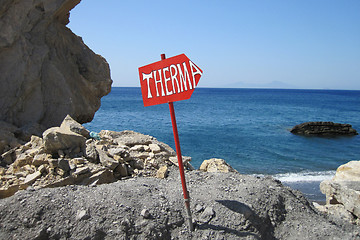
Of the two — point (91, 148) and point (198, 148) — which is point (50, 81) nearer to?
point (91, 148)

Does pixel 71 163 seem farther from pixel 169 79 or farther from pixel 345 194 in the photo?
pixel 345 194

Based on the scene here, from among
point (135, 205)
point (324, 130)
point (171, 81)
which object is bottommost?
point (324, 130)

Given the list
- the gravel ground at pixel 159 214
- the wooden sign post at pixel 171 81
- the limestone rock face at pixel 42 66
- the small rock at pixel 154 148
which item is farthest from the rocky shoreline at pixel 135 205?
the limestone rock face at pixel 42 66

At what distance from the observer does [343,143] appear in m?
28.6

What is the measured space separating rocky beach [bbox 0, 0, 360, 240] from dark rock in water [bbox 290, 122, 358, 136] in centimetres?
2565

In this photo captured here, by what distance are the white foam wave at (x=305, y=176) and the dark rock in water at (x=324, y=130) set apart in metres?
15.6

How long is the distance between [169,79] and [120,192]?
220 cm

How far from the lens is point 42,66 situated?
41.1 ft

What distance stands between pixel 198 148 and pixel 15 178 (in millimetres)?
18297

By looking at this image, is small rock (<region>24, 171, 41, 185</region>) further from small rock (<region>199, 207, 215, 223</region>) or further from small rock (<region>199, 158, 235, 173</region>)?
small rock (<region>199, 158, 235, 173</region>)

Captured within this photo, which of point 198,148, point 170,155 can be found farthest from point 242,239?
point 198,148

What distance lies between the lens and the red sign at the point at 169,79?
14.7 feet

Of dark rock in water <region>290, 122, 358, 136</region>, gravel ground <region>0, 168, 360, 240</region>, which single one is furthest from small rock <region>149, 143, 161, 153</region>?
dark rock in water <region>290, 122, 358, 136</region>

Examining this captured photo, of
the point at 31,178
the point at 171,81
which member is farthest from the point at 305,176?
the point at 31,178
